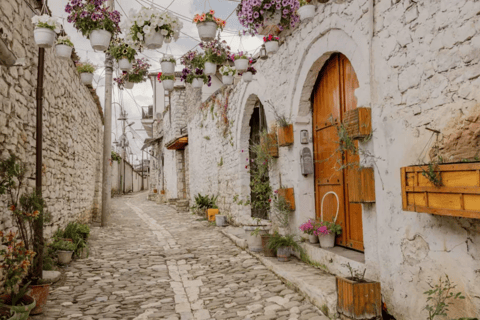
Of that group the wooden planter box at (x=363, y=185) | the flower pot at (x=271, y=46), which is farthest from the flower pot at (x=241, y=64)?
the wooden planter box at (x=363, y=185)

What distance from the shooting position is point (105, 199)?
9.30 meters

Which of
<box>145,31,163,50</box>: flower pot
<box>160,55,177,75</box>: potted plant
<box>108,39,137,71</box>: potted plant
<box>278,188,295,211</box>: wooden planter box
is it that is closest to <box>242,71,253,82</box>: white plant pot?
<box>160,55,177,75</box>: potted plant

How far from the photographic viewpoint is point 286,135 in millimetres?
5211

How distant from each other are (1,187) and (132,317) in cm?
161

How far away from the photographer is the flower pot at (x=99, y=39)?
4.11m

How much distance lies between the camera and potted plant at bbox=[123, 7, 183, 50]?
13.3ft

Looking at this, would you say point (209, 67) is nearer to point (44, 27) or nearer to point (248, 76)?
point (248, 76)

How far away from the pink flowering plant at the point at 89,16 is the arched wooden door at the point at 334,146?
2.71 m

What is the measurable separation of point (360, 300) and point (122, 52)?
13.4ft

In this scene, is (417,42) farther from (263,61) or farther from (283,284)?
(263,61)

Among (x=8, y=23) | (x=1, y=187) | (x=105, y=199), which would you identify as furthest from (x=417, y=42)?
(x=105, y=199)

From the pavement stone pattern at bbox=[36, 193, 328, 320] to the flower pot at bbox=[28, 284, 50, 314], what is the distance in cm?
8

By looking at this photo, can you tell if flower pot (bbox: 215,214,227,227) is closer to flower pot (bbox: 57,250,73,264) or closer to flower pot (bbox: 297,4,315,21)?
flower pot (bbox: 57,250,73,264)

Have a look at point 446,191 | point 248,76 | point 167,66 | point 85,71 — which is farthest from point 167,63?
point 446,191
